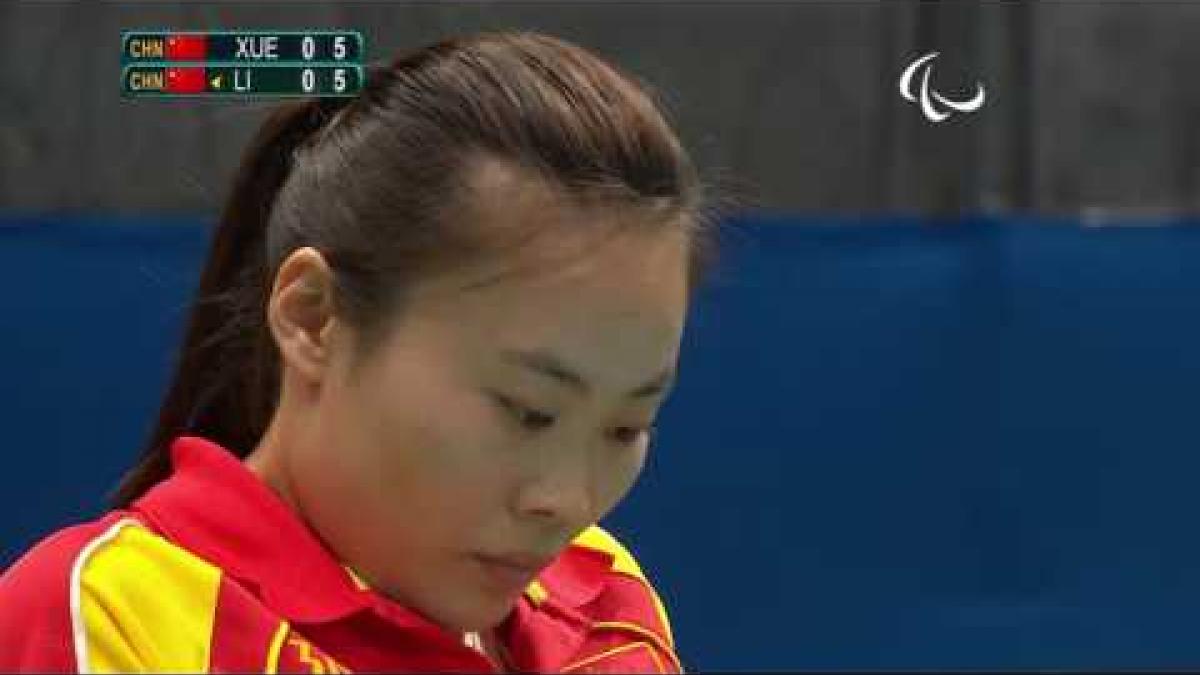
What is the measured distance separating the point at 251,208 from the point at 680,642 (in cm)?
147

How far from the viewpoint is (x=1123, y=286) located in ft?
7.88

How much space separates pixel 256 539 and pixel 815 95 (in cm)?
160

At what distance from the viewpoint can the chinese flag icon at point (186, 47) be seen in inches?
89.1

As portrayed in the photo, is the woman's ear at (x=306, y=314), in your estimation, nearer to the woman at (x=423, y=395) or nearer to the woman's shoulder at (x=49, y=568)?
the woman at (x=423, y=395)

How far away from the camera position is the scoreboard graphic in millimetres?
2158

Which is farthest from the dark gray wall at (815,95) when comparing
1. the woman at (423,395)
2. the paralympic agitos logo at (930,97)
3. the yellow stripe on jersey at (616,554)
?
the woman at (423,395)

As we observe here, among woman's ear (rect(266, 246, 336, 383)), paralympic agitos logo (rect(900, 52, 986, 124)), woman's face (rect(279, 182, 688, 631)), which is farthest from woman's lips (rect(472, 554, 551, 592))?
paralympic agitos logo (rect(900, 52, 986, 124))

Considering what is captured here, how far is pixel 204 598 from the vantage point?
87cm

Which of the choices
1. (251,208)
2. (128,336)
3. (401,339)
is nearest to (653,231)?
(401,339)

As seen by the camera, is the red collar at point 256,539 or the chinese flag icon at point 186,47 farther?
the chinese flag icon at point 186,47

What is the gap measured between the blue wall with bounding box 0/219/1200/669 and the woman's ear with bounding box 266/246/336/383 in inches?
A: 57.4

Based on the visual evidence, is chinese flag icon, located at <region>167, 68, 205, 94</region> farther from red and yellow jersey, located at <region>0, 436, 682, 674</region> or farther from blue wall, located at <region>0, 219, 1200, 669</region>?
red and yellow jersey, located at <region>0, 436, 682, 674</region>

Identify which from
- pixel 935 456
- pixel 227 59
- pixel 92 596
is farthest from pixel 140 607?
pixel 935 456

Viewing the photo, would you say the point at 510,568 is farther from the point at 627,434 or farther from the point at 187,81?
the point at 187,81
